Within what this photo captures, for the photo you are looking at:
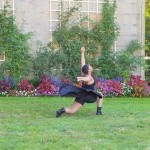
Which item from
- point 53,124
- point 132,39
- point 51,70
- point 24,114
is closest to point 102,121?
point 53,124

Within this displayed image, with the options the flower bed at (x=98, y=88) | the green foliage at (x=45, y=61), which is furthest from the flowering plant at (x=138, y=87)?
the green foliage at (x=45, y=61)

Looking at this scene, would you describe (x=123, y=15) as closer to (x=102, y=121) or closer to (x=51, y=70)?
(x=51, y=70)

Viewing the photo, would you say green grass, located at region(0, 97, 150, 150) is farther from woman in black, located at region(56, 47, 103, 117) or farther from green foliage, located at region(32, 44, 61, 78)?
green foliage, located at region(32, 44, 61, 78)

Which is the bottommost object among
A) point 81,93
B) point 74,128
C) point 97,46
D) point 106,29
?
point 74,128

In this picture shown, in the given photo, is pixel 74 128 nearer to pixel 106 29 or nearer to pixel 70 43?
pixel 70 43

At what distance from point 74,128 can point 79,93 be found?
5.40 feet

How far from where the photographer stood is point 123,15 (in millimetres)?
15156

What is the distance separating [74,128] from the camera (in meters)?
7.64

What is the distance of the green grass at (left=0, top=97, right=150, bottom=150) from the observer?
6.44m

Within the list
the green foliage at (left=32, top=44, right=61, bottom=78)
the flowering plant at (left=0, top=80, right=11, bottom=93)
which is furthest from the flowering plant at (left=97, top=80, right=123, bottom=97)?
the flowering plant at (left=0, top=80, right=11, bottom=93)

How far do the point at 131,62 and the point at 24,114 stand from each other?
5.81m

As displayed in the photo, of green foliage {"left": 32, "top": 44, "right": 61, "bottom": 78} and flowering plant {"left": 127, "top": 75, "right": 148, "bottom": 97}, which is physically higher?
green foliage {"left": 32, "top": 44, "right": 61, "bottom": 78}

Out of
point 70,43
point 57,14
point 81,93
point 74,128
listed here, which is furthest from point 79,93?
point 57,14

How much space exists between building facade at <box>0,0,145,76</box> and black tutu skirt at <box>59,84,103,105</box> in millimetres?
5039
